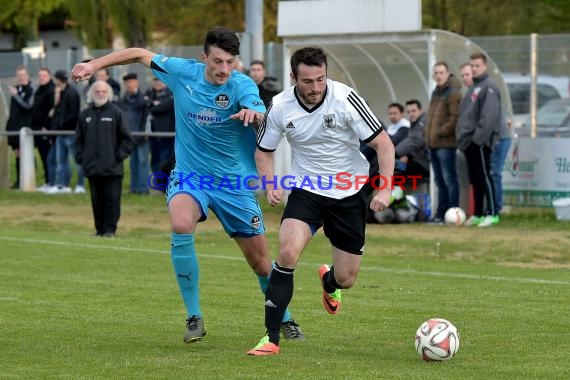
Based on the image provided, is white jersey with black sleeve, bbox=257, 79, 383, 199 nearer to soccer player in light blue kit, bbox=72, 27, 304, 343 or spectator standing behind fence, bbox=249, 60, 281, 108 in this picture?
soccer player in light blue kit, bbox=72, 27, 304, 343

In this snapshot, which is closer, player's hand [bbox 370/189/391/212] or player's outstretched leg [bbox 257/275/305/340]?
player's hand [bbox 370/189/391/212]

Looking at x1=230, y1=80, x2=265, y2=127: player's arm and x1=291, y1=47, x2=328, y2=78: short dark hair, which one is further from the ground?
x1=291, y1=47, x2=328, y2=78: short dark hair

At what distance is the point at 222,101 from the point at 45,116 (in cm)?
1726

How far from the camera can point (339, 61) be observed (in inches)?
905

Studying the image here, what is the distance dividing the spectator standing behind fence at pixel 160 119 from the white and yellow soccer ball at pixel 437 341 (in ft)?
50.5

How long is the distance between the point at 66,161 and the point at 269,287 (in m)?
17.7

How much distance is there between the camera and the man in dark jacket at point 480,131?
18328 mm

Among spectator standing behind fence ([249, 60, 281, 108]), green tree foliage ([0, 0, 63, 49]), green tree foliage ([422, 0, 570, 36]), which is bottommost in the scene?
spectator standing behind fence ([249, 60, 281, 108])

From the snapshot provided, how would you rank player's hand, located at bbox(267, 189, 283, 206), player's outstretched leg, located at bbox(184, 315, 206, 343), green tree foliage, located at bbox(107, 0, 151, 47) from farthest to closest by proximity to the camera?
green tree foliage, located at bbox(107, 0, 151, 47) → player's outstretched leg, located at bbox(184, 315, 206, 343) → player's hand, located at bbox(267, 189, 283, 206)

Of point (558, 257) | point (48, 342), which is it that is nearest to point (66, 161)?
point (558, 257)

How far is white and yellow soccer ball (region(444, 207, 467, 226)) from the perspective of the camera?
1903cm

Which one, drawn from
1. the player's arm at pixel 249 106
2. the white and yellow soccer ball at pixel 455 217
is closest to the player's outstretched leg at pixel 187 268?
the player's arm at pixel 249 106

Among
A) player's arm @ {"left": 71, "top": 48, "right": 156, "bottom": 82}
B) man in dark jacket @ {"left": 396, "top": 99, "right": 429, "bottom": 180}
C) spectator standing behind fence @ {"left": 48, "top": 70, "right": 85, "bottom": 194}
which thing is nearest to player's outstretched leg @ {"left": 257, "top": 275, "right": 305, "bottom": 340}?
player's arm @ {"left": 71, "top": 48, "right": 156, "bottom": 82}

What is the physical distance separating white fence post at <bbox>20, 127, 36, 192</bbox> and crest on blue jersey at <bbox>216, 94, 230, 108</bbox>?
1761cm
